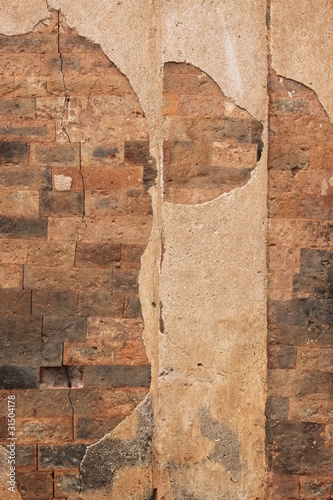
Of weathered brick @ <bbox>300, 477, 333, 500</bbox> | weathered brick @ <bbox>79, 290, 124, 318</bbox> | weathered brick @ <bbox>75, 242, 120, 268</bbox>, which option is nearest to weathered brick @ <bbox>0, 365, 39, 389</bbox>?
weathered brick @ <bbox>79, 290, 124, 318</bbox>

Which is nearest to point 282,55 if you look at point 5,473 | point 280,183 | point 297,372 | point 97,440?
point 280,183

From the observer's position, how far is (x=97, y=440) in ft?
11.8

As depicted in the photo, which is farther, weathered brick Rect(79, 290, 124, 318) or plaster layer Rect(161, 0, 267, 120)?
weathered brick Rect(79, 290, 124, 318)

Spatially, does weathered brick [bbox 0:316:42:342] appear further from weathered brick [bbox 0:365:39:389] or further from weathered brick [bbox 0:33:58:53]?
weathered brick [bbox 0:33:58:53]

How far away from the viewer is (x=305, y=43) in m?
3.52

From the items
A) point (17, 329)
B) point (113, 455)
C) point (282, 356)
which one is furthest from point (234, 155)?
point (113, 455)

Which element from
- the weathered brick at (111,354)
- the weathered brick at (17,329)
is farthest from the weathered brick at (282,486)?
the weathered brick at (17,329)

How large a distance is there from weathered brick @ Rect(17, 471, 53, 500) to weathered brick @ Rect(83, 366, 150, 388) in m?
0.75

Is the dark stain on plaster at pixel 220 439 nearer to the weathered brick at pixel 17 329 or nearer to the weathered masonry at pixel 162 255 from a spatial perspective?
the weathered masonry at pixel 162 255

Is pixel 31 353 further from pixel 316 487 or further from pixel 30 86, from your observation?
pixel 316 487

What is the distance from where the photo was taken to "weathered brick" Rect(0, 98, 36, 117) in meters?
3.57

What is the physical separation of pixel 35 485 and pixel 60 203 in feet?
6.90

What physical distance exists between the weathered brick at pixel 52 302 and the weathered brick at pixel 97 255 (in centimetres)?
25

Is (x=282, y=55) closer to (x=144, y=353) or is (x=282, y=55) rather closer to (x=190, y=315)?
(x=190, y=315)
